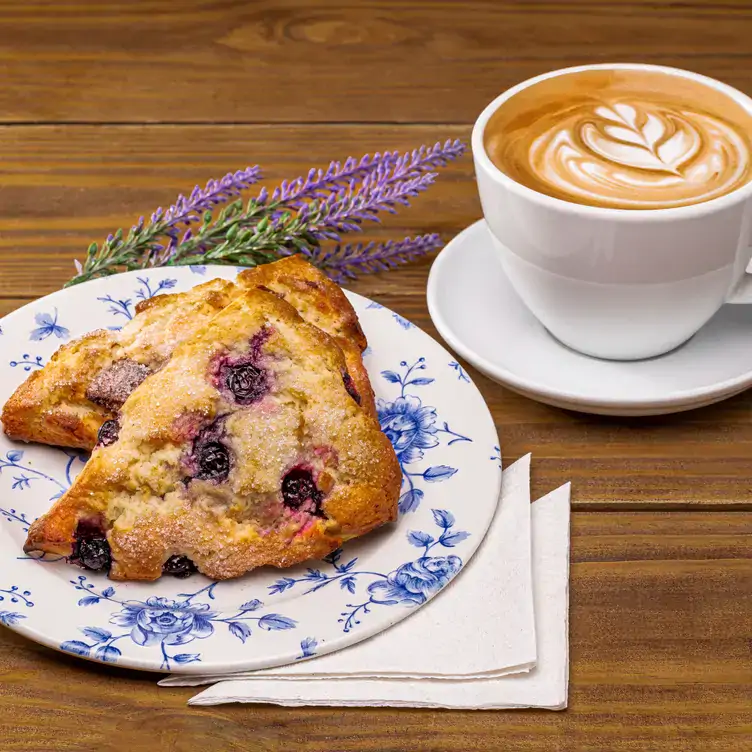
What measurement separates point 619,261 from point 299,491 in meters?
0.61

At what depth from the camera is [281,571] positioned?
1463 millimetres

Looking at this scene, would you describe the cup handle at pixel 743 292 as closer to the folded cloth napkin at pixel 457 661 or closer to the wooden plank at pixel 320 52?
the folded cloth napkin at pixel 457 661

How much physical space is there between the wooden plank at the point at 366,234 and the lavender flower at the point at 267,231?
0.07 m

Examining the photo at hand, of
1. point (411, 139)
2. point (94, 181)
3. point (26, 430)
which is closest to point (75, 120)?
point (94, 181)

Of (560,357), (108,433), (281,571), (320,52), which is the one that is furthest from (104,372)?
(320,52)

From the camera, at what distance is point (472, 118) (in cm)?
264

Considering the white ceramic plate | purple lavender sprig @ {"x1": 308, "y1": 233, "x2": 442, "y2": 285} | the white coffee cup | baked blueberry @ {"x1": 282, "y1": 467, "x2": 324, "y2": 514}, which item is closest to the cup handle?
the white coffee cup

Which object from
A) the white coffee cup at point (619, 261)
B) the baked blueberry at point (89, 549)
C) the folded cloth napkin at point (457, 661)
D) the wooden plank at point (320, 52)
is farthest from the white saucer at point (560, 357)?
the wooden plank at point (320, 52)

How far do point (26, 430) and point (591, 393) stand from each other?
87cm

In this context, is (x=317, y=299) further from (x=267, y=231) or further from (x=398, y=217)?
(x=398, y=217)

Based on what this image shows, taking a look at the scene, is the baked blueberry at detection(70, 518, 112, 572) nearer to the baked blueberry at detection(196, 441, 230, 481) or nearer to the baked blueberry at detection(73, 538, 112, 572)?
the baked blueberry at detection(73, 538, 112, 572)

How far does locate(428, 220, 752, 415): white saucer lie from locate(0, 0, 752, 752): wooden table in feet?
0.20

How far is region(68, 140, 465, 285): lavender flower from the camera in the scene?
6.64 ft

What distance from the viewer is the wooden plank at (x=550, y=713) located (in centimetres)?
130
